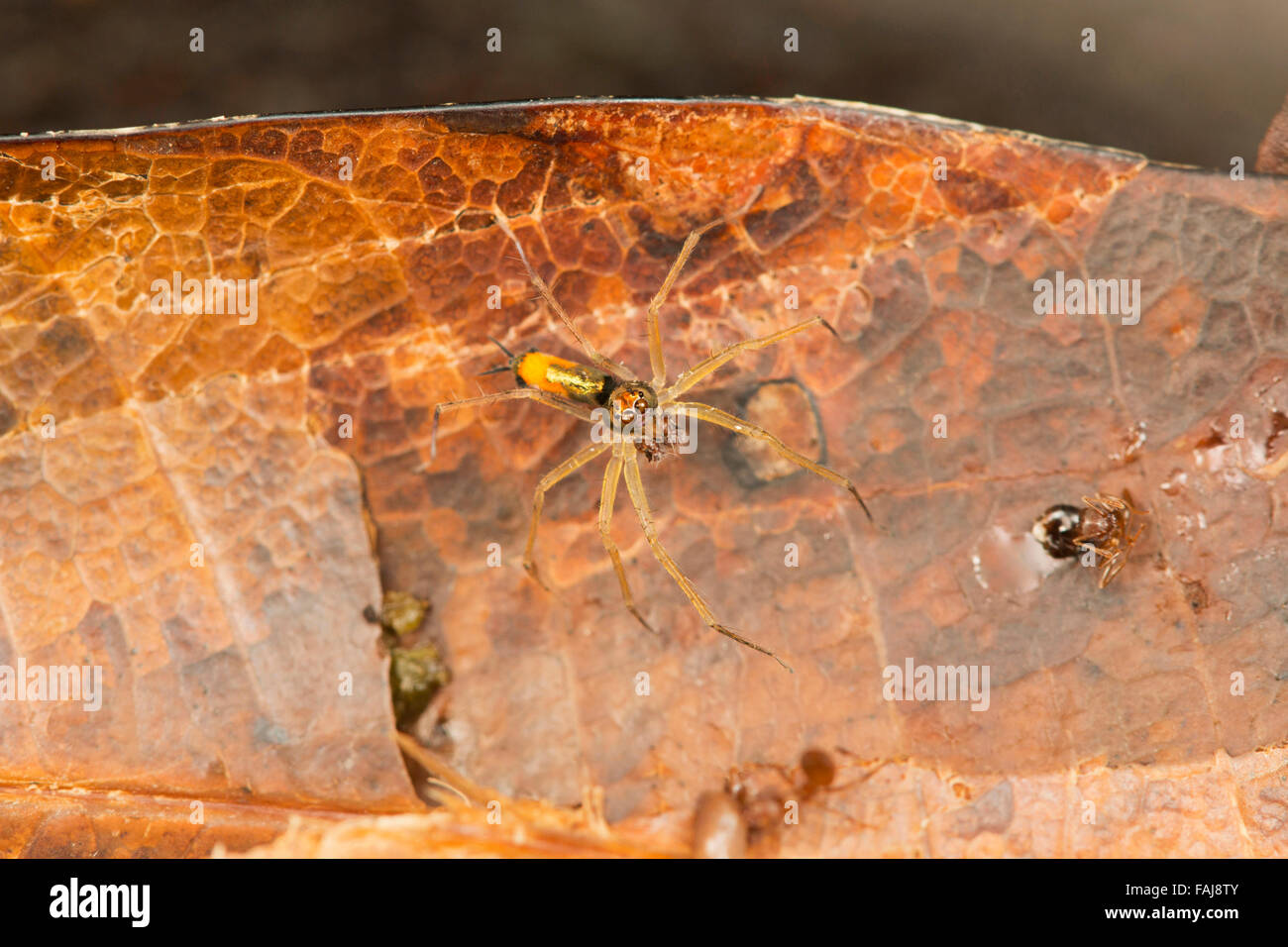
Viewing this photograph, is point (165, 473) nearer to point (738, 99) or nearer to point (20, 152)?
point (20, 152)

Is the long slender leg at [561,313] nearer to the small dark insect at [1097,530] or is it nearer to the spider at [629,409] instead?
the spider at [629,409]

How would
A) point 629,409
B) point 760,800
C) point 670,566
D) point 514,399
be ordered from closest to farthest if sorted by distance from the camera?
point 760,800
point 670,566
point 514,399
point 629,409

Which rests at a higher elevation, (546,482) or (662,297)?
(662,297)

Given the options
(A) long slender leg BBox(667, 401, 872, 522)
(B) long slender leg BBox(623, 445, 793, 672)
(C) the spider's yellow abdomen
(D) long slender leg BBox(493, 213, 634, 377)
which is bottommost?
(B) long slender leg BBox(623, 445, 793, 672)

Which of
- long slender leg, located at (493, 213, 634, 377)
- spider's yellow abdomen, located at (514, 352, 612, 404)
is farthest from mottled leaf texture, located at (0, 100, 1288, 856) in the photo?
spider's yellow abdomen, located at (514, 352, 612, 404)

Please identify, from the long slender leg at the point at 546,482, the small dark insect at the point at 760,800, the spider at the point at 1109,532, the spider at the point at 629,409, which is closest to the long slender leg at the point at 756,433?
the spider at the point at 629,409

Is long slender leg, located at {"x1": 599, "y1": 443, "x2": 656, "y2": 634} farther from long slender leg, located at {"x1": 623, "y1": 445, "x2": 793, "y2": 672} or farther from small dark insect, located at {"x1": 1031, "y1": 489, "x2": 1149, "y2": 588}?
small dark insect, located at {"x1": 1031, "y1": 489, "x2": 1149, "y2": 588}

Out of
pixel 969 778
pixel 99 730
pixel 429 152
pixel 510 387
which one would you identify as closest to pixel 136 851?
pixel 99 730

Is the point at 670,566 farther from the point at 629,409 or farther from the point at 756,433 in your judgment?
the point at 629,409

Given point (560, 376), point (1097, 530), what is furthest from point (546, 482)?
point (1097, 530)
